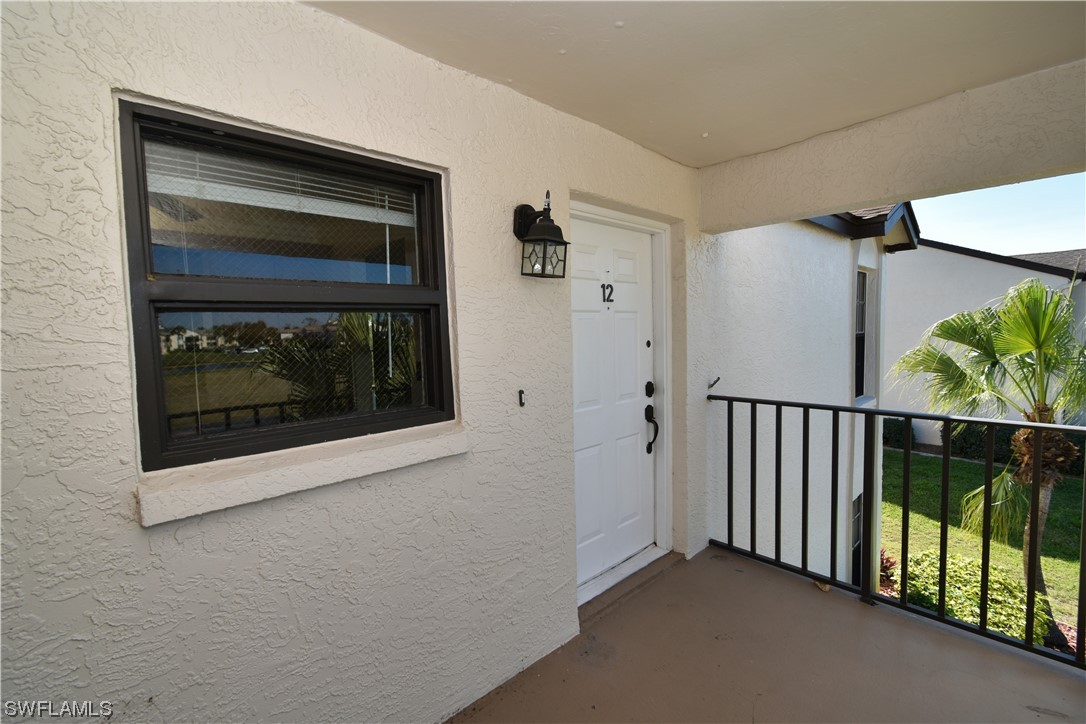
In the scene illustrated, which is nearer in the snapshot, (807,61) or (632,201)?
(807,61)

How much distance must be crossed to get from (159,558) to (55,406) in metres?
0.50

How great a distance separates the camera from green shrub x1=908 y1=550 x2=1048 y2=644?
15.1 ft

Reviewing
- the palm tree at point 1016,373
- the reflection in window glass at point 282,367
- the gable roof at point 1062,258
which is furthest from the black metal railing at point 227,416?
the gable roof at point 1062,258

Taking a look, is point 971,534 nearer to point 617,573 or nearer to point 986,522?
point 986,522

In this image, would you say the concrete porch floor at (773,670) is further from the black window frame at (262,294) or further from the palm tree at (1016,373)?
the palm tree at (1016,373)

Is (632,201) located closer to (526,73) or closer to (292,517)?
(526,73)

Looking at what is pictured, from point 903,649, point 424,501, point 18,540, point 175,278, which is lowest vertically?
point 903,649

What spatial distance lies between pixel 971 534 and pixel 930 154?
432cm

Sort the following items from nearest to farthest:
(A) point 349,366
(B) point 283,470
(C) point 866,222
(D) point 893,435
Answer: (B) point 283,470, (A) point 349,366, (C) point 866,222, (D) point 893,435

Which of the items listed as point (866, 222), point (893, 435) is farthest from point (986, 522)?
point (893, 435)

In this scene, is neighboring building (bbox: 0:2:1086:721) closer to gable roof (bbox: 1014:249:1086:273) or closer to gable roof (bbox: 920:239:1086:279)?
gable roof (bbox: 920:239:1086:279)

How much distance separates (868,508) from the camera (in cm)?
279

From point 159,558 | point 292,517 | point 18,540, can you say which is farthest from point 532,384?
point 18,540

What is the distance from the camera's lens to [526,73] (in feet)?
6.51
